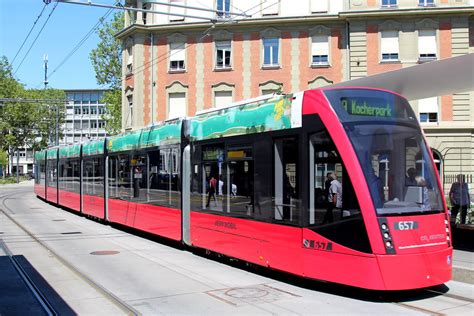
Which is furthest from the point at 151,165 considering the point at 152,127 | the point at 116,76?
the point at 116,76

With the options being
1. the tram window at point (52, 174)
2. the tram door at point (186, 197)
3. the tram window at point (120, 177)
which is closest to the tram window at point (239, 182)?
the tram door at point (186, 197)

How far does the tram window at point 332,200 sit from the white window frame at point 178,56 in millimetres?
28263

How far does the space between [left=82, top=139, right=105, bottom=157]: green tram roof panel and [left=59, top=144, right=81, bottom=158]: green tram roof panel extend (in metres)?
0.90

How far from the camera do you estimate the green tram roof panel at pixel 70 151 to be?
2133 cm

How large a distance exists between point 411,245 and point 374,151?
135 centimetres

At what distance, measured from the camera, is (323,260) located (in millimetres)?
7020

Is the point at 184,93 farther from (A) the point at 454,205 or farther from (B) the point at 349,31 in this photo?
(A) the point at 454,205

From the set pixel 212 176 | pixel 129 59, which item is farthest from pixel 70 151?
pixel 129 59

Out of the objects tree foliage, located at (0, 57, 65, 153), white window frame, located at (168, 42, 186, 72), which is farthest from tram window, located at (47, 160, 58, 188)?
tree foliage, located at (0, 57, 65, 153)

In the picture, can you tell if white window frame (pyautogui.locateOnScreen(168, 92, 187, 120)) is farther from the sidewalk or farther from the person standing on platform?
the sidewalk

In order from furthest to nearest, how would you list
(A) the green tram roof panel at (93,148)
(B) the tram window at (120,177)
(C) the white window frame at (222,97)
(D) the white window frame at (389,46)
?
(C) the white window frame at (222,97) → (D) the white window frame at (389,46) → (A) the green tram roof panel at (93,148) → (B) the tram window at (120,177)

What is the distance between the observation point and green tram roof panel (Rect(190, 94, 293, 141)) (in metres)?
8.00

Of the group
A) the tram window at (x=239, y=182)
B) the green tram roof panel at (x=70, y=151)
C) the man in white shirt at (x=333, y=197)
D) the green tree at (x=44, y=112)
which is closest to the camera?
the man in white shirt at (x=333, y=197)

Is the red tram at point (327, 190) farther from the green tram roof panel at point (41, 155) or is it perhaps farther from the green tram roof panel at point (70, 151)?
the green tram roof panel at point (41, 155)
